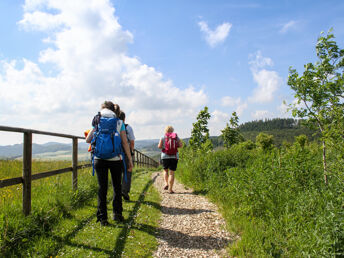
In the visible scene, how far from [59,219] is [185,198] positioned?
3.55m

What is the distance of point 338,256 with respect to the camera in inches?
105

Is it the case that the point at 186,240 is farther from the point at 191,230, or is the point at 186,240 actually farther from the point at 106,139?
the point at 106,139

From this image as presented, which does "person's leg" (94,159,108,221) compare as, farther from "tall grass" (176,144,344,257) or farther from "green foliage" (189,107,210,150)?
"green foliage" (189,107,210,150)

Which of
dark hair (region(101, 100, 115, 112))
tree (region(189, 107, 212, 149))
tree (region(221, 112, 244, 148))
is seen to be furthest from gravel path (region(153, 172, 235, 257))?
tree (region(221, 112, 244, 148))

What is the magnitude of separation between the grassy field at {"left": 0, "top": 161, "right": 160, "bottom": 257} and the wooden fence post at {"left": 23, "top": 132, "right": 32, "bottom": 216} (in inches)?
3.8

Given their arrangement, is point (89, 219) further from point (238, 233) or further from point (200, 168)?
point (200, 168)

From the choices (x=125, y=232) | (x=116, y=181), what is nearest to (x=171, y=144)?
(x=116, y=181)

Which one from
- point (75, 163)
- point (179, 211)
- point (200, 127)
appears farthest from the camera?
point (200, 127)

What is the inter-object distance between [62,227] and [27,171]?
1.05 metres

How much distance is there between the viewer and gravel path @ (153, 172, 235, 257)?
3.55m

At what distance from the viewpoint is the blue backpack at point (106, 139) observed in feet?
12.7

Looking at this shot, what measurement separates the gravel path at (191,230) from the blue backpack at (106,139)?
167 cm

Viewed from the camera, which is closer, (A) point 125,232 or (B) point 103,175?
(A) point 125,232

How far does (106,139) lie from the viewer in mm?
3881
